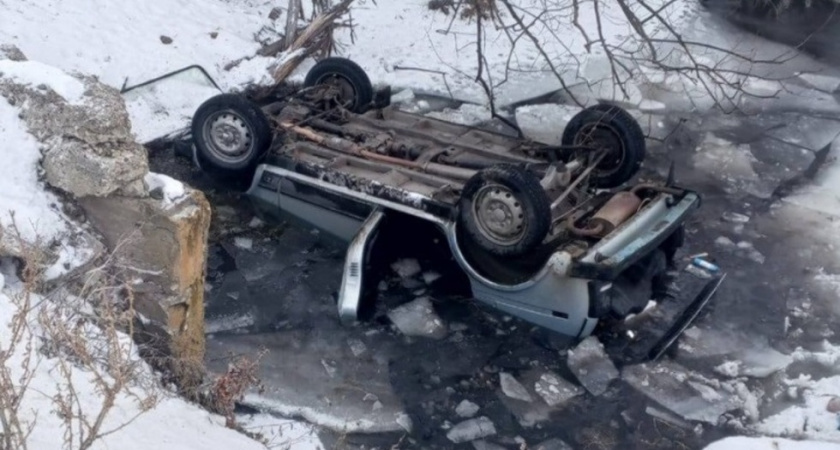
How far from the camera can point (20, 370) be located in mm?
4152

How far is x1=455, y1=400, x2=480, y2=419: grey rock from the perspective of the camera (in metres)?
5.74

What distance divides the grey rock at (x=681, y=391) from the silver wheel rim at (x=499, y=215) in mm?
1172

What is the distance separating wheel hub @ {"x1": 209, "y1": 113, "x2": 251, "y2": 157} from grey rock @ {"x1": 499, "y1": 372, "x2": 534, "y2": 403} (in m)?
2.60

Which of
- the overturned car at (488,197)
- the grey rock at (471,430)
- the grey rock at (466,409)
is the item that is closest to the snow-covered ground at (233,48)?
the overturned car at (488,197)

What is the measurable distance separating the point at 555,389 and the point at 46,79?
349 centimetres

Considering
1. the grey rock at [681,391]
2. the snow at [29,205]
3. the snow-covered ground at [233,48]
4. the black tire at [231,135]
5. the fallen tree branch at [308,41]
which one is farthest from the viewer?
the fallen tree branch at [308,41]

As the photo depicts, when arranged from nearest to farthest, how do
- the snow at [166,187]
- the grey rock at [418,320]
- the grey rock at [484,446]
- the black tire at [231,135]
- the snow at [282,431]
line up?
1. the snow at [166,187]
2. the snow at [282,431]
3. the grey rock at [484,446]
4. the grey rock at [418,320]
5. the black tire at [231,135]

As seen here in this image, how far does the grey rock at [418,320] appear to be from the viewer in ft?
21.2

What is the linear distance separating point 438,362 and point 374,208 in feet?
3.81

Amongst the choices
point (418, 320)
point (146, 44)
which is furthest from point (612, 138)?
point (146, 44)

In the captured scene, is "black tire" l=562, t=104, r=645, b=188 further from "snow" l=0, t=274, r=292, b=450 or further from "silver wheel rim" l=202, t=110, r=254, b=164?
"snow" l=0, t=274, r=292, b=450

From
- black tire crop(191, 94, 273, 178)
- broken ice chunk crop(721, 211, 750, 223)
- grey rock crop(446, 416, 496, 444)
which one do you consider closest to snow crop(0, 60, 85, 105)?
black tire crop(191, 94, 273, 178)

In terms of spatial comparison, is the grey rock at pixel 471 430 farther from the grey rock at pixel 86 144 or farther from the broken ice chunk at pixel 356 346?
the grey rock at pixel 86 144

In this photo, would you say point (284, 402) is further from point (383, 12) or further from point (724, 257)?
point (383, 12)
